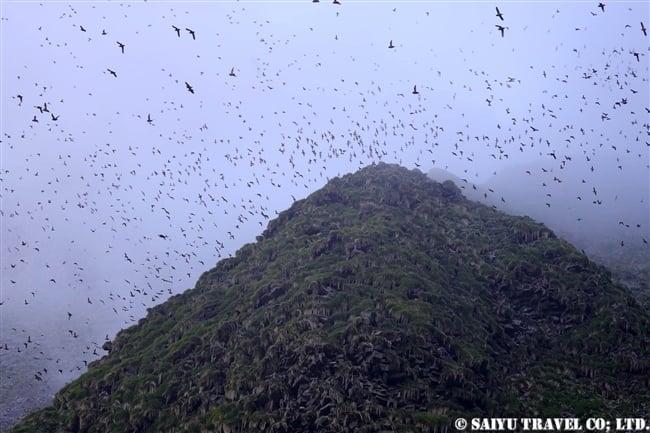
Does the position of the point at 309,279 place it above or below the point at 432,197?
below

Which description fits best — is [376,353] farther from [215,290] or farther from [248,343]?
[215,290]

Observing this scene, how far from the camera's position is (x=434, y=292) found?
83.2 metres

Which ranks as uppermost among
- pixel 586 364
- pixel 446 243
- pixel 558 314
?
pixel 446 243

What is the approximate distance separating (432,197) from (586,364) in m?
61.6

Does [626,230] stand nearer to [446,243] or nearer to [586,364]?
[446,243]

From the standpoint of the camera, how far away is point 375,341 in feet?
224

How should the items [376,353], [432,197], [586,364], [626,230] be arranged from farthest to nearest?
[626,230] < [432,197] < [586,364] < [376,353]

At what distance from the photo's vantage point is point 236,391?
67312mm

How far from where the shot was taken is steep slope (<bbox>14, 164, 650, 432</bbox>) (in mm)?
62156

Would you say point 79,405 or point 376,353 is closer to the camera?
point 376,353

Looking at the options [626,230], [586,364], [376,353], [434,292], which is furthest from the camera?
A: [626,230]

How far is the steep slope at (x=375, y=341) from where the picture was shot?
204 feet

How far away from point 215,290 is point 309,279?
24.2 metres

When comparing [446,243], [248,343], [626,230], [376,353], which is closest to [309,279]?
[248,343]
